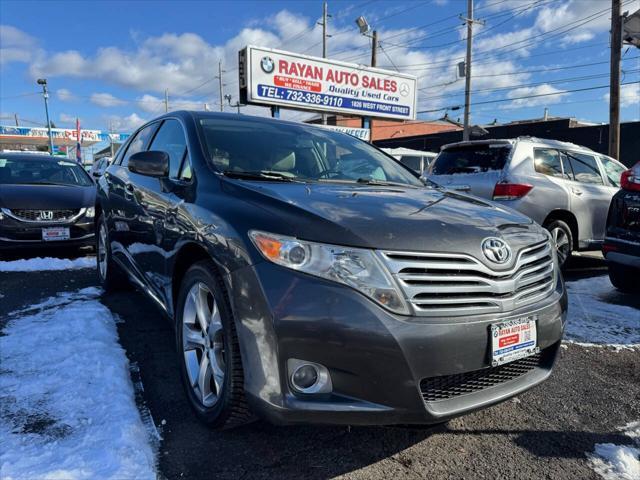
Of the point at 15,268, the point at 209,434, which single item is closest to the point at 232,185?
the point at 209,434

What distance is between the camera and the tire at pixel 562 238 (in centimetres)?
616

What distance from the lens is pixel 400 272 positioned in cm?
191

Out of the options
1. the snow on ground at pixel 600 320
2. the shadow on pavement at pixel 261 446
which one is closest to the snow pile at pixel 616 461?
the shadow on pavement at pixel 261 446

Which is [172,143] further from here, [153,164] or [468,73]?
[468,73]

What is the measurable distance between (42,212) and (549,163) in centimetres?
652

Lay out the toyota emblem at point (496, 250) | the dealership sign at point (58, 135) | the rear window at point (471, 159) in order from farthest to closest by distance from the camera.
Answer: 1. the dealership sign at point (58, 135)
2. the rear window at point (471, 159)
3. the toyota emblem at point (496, 250)

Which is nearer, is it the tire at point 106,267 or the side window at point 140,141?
the side window at point 140,141

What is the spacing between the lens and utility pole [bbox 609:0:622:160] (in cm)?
1348

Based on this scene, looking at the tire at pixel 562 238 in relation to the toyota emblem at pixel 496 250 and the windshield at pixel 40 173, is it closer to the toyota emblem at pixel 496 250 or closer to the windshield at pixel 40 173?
the toyota emblem at pixel 496 250

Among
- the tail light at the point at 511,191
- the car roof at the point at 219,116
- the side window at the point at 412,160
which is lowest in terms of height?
the tail light at the point at 511,191

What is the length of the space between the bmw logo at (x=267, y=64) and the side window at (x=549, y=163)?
11029 mm

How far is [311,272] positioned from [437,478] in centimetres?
107

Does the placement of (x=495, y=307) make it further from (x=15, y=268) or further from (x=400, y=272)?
(x=15, y=268)

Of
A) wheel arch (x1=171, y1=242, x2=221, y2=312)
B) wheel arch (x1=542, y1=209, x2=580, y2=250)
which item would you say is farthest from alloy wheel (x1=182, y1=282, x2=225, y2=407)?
wheel arch (x1=542, y1=209, x2=580, y2=250)
